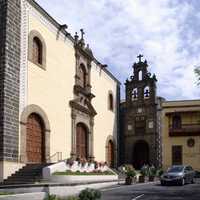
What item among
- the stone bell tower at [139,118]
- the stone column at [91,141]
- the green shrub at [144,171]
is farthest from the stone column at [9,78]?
the stone bell tower at [139,118]

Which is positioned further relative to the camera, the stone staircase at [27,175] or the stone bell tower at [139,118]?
the stone bell tower at [139,118]

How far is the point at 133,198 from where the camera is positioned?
19.1m

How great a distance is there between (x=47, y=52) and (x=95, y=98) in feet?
31.3

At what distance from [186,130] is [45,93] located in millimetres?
20716

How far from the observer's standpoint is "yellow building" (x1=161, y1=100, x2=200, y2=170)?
4559cm

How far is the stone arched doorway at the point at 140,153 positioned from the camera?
44.5 m

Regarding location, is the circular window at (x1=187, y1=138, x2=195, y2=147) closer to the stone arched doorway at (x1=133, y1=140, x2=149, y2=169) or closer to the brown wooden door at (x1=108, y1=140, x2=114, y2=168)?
the stone arched doorway at (x1=133, y1=140, x2=149, y2=169)

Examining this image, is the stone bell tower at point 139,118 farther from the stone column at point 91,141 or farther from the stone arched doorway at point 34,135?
the stone arched doorway at point 34,135

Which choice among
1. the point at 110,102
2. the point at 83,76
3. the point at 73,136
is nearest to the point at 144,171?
the point at 73,136

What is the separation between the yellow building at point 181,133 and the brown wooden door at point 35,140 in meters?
19.8

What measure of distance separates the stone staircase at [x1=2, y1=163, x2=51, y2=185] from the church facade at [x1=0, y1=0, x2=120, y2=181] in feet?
1.03

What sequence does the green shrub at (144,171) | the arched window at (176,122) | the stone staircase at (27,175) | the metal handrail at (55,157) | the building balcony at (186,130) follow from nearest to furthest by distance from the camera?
1. the stone staircase at (27,175)
2. the metal handrail at (55,157)
3. the green shrub at (144,171)
4. the building balcony at (186,130)
5. the arched window at (176,122)

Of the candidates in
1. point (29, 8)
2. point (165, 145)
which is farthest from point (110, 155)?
point (29, 8)

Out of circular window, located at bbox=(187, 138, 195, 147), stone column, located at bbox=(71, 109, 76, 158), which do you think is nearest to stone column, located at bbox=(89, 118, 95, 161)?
stone column, located at bbox=(71, 109, 76, 158)
